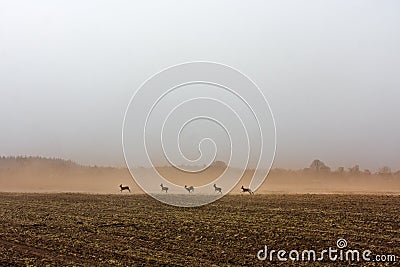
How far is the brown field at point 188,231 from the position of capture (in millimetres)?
15664

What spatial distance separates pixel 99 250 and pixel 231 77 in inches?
344

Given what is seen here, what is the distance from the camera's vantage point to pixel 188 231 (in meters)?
19.5

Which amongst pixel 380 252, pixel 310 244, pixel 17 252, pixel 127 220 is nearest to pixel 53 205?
pixel 127 220

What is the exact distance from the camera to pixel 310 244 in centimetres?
1692

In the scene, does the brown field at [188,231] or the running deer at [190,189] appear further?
the running deer at [190,189]

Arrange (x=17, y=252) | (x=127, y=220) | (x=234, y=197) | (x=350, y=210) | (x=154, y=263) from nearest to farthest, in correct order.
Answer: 1. (x=154, y=263)
2. (x=17, y=252)
3. (x=127, y=220)
4. (x=350, y=210)
5. (x=234, y=197)

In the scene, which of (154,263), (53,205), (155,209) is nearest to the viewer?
(154,263)

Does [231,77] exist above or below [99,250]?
above

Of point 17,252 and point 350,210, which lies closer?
point 17,252

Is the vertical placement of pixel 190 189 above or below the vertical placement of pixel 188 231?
above

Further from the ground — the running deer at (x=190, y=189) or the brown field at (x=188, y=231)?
the running deer at (x=190, y=189)

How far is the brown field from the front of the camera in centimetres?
1566

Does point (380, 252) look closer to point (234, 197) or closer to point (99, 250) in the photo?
point (99, 250)

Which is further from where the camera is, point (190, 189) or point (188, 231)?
point (190, 189)
